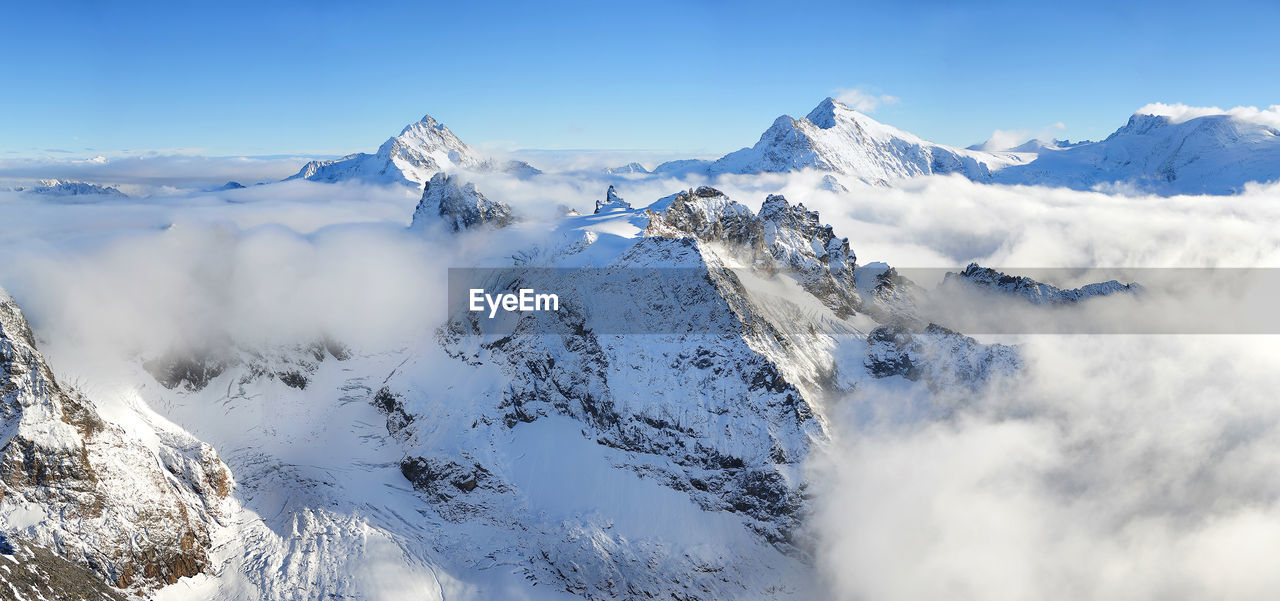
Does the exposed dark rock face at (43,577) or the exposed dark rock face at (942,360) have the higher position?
the exposed dark rock face at (942,360)

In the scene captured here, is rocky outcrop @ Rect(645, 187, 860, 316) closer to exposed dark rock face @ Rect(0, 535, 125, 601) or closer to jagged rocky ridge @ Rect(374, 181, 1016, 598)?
jagged rocky ridge @ Rect(374, 181, 1016, 598)

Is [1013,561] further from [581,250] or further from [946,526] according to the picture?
[581,250]

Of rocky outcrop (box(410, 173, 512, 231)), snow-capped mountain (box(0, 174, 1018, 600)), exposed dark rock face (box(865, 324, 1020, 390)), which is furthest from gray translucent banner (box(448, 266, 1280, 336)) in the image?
rocky outcrop (box(410, 173, 512, 231))

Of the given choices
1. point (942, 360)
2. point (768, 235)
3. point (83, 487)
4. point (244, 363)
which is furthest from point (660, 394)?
point (83, 487)

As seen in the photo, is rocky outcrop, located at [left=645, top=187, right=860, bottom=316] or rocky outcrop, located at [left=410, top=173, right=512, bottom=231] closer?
rocky outcrop, located at [left=645, top=187, right=860, bottom=316]

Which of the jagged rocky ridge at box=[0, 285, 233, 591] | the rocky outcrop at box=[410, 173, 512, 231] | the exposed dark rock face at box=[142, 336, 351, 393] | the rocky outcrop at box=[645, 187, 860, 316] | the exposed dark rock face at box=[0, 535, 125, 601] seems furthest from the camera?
the rocky outcrop at box=[410, 173, 512, 231]

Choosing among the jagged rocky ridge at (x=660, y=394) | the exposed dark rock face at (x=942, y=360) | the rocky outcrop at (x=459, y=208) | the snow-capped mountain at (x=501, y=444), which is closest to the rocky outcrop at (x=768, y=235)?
the jagged rocky ridge at (x=660, y=394)

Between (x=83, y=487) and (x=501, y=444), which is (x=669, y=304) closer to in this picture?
(x=501, y=444)

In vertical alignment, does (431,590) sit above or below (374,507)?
below

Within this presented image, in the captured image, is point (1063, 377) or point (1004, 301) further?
point (1004, 301)

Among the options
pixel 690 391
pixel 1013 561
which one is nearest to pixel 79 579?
pixel 690 391

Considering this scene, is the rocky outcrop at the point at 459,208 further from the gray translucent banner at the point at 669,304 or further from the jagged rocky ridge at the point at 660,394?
the jagged rocky ridge at the point at 660,394
